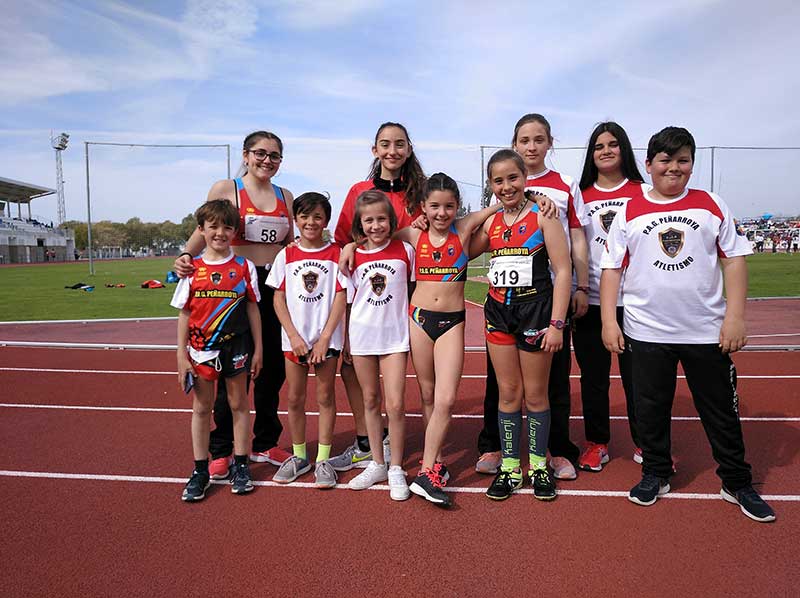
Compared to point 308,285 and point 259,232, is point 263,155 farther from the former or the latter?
point 308,285

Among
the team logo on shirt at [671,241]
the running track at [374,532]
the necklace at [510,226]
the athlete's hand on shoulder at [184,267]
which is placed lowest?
the running track at [374,532]

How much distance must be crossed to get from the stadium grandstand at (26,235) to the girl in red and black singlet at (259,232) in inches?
2302

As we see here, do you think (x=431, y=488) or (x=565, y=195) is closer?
(x=431, y=488)

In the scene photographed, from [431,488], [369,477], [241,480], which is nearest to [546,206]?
[431,488]

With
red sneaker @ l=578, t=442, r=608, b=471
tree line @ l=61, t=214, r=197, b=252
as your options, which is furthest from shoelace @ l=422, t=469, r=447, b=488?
tree line @ l=61, t=214, r=197, b=252

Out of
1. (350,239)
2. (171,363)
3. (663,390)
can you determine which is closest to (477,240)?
(350,239)

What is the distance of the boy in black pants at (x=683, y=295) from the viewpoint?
279 cm

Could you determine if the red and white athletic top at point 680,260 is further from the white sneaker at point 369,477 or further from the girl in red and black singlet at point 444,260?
the white sneaker at point 369,477

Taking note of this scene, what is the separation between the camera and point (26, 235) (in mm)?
55188

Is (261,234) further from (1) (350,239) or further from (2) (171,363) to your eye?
(2) (171,363)

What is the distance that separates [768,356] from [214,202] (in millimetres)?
7085

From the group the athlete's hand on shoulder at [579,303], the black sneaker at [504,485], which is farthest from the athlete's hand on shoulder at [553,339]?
the black sneaker at [504,485]

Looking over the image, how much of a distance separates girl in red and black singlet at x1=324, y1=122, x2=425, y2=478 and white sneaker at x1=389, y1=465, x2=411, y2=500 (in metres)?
0.46

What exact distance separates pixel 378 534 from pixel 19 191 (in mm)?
71921
